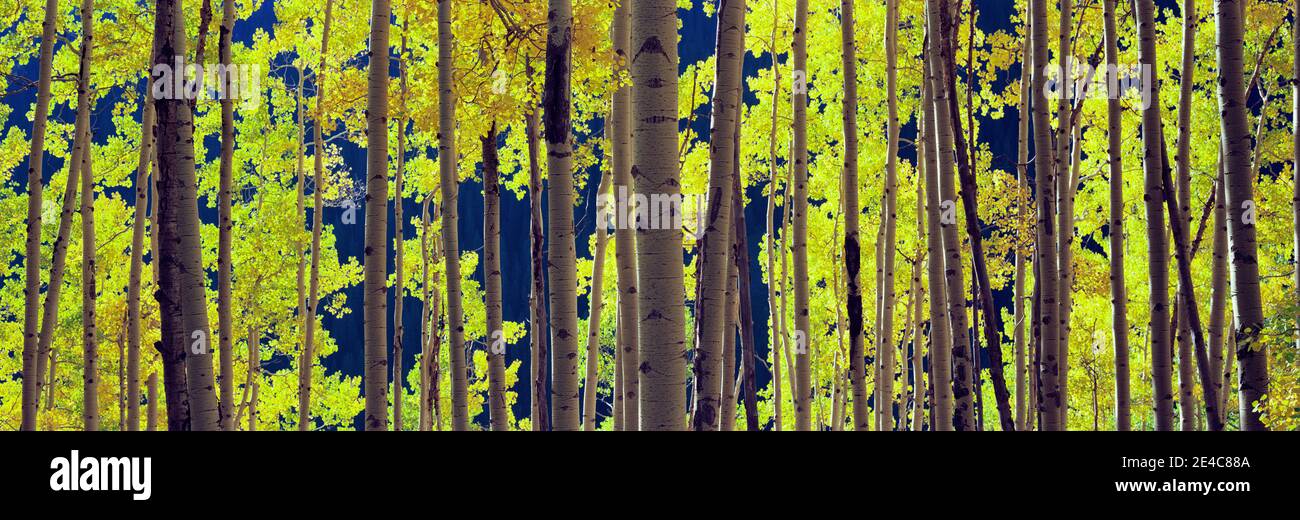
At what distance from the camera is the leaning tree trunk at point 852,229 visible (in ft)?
26.8

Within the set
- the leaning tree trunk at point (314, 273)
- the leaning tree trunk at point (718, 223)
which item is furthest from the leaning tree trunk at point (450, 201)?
the leaning tree trunk at point (314, 273)

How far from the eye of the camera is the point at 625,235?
21.6 ft

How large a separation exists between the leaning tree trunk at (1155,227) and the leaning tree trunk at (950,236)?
1.53 m

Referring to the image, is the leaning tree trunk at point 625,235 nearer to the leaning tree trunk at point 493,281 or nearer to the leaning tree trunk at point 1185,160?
the leaning tree trunk at point 493,281

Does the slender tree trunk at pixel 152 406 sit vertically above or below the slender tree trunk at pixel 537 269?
below

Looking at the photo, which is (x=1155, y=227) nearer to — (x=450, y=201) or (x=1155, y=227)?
(x=1155, y=227)

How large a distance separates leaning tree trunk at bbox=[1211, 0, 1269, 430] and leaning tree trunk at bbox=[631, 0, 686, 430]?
11.5 feet

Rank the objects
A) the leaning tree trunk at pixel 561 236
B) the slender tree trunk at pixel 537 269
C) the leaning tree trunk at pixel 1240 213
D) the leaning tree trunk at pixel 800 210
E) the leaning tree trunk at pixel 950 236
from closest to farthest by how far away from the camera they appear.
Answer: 1. the leaning tree trunk at pixel 1240 213
2. the leaning tree trunk at pixel 561 236
3. the leaning tree trunk at pixel 950 236
4. the leaning tree trunk at pixel 800 210
5. the slender tree trunk at pixel 537 269

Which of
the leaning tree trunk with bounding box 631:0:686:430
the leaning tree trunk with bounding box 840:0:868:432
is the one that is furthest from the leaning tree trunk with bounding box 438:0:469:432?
the leaning tree trunk with bounding box 631:0:686:430

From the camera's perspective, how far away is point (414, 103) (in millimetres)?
8289

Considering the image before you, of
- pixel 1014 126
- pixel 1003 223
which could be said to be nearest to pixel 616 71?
pixel 1003 223

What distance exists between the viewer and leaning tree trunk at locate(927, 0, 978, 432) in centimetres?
808
